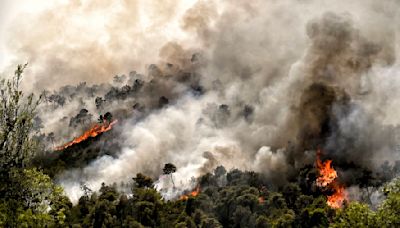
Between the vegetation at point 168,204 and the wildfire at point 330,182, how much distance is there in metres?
4.23

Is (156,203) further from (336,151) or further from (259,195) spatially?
(336,151)

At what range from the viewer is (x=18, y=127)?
31.6 m

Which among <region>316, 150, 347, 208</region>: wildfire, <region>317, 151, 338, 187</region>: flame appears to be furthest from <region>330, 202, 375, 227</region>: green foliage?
<region>317, 151, 338, 187</region>: flame

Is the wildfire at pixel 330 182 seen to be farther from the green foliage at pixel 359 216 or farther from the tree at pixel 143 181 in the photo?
the green foliage at pixel 359 216

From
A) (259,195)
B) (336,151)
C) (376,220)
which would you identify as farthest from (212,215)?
(376,220)

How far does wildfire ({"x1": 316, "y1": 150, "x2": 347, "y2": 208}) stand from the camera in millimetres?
160375

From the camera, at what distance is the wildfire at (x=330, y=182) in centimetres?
16038

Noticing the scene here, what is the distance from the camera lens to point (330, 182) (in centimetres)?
17038

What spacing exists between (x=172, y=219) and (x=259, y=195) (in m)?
33.7

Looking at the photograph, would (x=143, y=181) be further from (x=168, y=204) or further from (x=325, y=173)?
(x=325, y=173)

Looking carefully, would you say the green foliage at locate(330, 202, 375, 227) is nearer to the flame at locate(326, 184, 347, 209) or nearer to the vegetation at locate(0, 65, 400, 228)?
the vegetation at locate(0, 65, 400, 228)

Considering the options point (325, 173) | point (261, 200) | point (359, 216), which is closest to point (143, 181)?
point (261, 200)

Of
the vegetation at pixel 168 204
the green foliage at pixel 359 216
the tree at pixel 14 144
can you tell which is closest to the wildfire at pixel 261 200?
the vegetation at pixel 168 204

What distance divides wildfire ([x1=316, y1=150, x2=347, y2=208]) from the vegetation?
423 cm
